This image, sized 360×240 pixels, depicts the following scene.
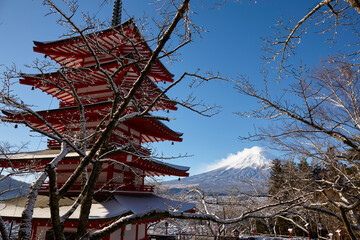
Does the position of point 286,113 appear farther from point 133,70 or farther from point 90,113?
point 90,113

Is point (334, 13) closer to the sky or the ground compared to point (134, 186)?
closer to the sky

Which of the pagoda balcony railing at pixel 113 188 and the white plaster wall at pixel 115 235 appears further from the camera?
the pagoda balcony railing at pixel 113 188

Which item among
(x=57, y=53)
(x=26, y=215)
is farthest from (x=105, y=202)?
(x=57, y=53)

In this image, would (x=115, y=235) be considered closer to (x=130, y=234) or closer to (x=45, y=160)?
(x=130, y=234)

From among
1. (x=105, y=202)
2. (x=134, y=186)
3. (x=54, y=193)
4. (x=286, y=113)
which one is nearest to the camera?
(x=54, y=193)

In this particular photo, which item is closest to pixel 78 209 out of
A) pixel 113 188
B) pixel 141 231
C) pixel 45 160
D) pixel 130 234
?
pixel 113 188

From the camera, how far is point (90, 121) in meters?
10.8

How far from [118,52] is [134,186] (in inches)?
295

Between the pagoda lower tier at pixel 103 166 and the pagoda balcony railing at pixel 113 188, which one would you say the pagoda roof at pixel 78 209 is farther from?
the pagoda lower tier at pixel 103 166

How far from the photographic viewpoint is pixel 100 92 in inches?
452

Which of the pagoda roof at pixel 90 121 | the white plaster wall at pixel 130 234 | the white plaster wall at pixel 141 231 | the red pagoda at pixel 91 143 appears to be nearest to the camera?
the red pagoda at pixel 91 143

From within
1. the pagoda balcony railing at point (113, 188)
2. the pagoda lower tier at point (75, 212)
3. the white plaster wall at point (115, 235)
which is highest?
the pagoda balcony railing at point (113, 188)

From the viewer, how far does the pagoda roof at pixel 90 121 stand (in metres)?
9.76

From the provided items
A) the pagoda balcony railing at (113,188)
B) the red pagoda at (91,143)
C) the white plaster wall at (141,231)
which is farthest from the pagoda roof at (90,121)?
the white plaster wall at (141,231)
